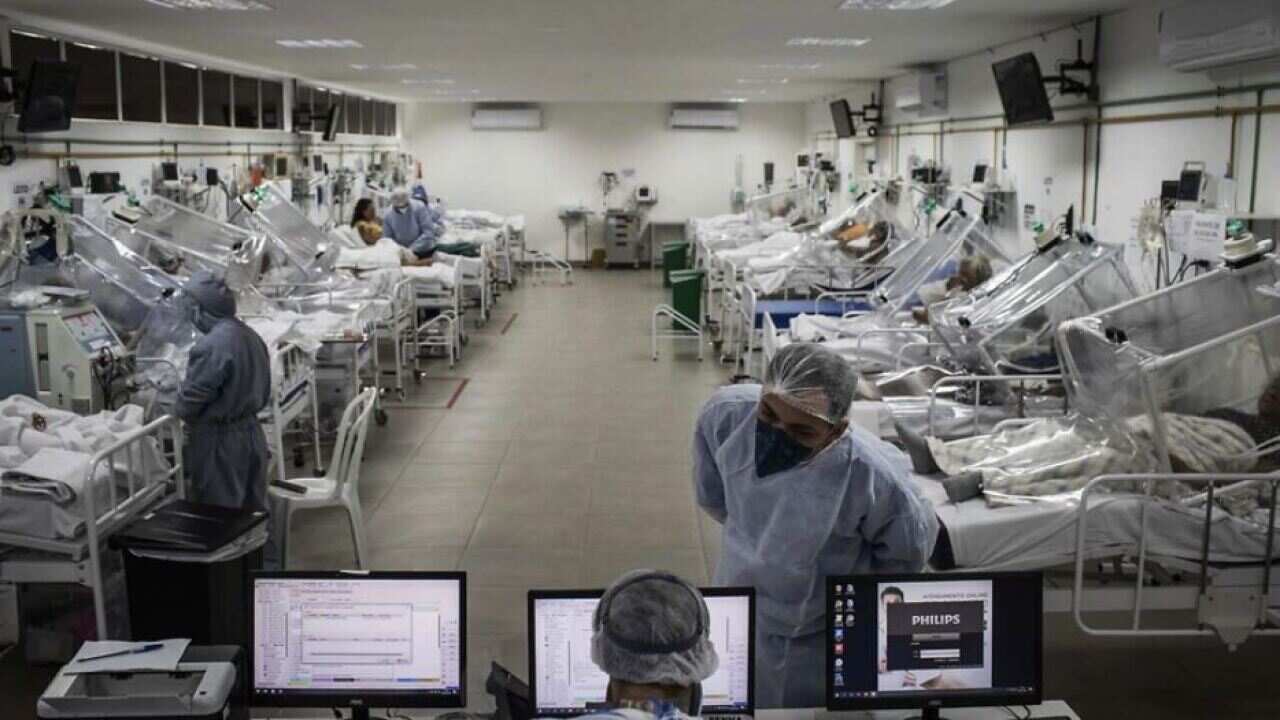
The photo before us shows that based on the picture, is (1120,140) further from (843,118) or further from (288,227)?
(843,118)

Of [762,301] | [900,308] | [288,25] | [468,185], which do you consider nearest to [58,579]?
[288,25]

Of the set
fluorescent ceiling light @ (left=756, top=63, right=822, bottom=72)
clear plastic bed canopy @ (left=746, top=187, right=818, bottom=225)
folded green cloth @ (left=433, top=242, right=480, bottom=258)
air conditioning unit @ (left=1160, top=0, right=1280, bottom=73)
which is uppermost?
fluorescent ceiling light @ (left=756, top=63, right=822, bottom=72)

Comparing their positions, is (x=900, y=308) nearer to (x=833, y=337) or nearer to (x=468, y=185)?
(x=833, y=337)

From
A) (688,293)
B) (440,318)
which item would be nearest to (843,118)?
(688,293)

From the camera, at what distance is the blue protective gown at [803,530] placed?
3094 mm

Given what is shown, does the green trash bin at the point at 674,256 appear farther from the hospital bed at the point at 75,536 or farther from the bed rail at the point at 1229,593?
the bed rail at the point at 1229,593

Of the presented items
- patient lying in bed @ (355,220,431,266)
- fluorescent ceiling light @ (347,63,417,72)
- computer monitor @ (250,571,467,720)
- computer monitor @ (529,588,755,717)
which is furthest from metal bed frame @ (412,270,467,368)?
computer monitor @ (529,588,755,717)

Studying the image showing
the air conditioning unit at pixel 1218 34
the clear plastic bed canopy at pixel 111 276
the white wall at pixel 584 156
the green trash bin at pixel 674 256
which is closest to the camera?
the air conditioning unit at pixel 1218 34

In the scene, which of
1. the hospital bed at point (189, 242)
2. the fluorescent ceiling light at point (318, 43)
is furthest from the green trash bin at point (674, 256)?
the hospital bed at point (189, 242)

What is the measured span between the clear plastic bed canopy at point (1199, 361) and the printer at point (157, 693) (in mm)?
3077

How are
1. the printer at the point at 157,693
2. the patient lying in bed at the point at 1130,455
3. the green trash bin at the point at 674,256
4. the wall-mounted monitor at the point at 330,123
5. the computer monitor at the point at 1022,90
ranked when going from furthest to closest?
1. the green trash bin at the point at 674,256
2. the wall-mounted monitor at the point at 330,123
3. the computer monitor at the point at 1022,90
4. the patient lying in bed at the point at 1130,455
5. the printer at the point at 157,693

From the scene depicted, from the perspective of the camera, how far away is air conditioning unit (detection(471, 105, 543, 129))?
20625 mm

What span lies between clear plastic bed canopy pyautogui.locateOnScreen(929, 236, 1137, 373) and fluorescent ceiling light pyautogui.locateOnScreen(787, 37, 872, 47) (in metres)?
3.14

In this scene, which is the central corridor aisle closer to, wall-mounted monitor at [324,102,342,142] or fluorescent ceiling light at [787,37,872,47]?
fluorescent ceiling light at [787,37,872,47]
